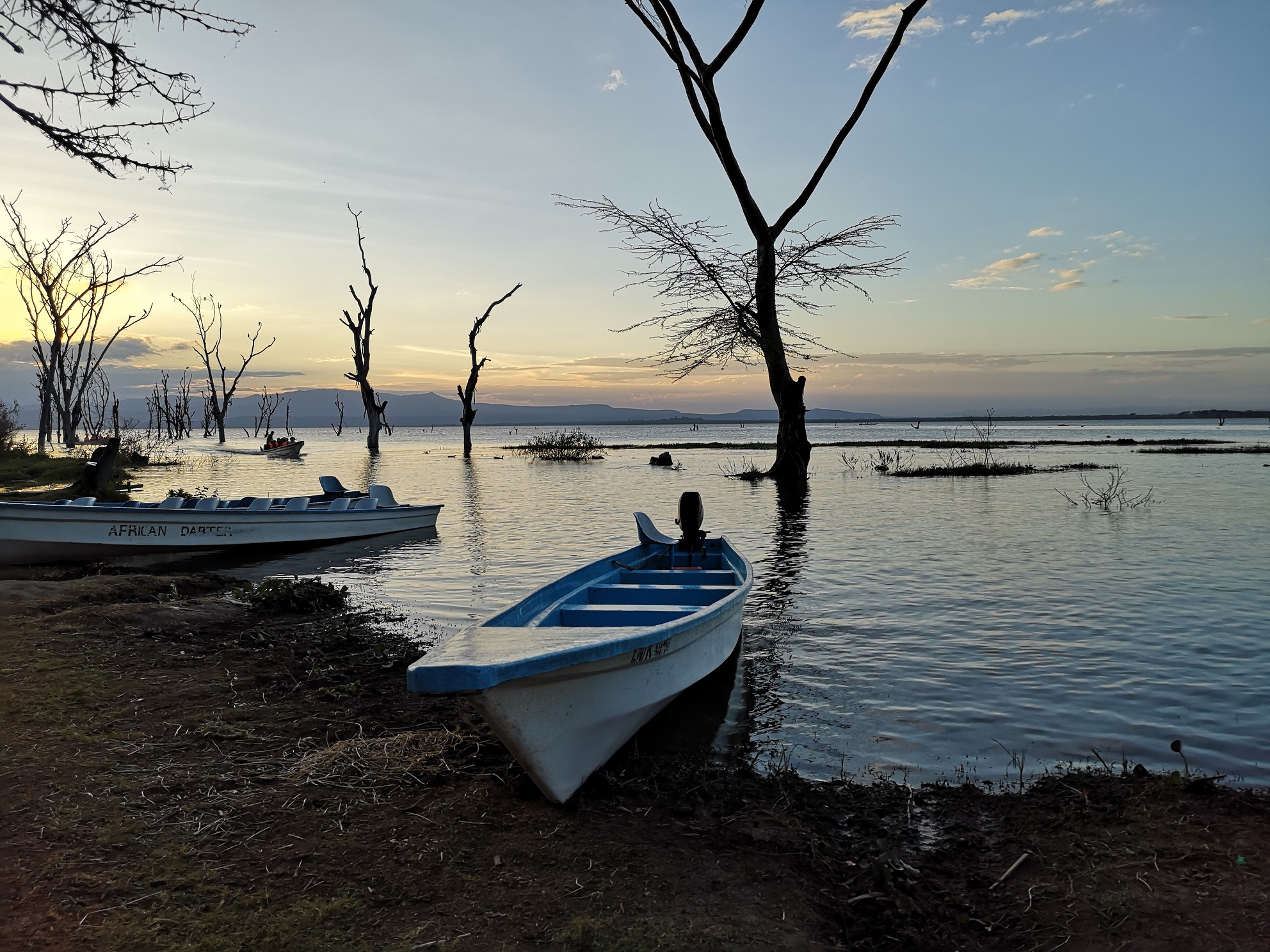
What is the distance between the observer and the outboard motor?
977cm

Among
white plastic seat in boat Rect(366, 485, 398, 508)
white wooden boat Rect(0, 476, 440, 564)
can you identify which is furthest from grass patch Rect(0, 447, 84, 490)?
white wooden boat Rect(0, 476, 440, 564)

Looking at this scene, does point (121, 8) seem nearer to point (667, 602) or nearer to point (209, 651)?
point (209, 651)

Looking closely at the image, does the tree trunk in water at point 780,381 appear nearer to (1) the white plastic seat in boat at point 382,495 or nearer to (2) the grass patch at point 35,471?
Result: (1) the white plastic seat in boat at point 382,495

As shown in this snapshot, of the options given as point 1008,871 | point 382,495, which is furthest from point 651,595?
point 382,495

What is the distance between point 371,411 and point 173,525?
44818 millimetres

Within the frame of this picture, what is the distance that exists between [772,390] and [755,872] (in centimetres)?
2412

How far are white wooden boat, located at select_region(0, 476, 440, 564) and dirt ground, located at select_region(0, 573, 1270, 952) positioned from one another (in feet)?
26.1

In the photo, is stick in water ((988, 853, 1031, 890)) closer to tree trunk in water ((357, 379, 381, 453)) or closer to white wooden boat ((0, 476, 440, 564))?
white wooden boat ((0, 476, 440, 564))

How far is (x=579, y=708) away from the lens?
4.45 meters

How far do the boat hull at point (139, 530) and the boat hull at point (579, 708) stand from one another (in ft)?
37.2

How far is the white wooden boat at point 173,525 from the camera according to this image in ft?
40.4

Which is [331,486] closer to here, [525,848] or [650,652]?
[650,652]

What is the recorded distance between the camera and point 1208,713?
20.7 feet

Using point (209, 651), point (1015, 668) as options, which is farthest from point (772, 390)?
point (209, 651)
